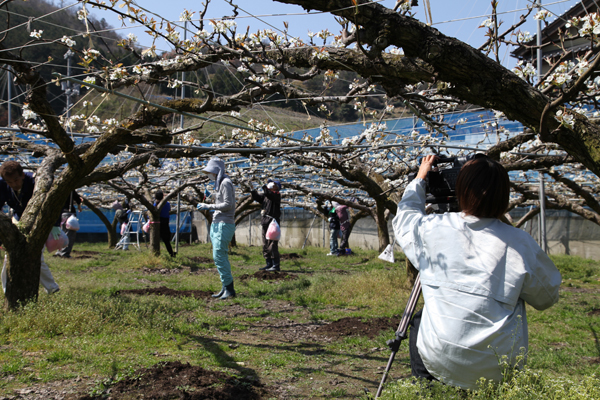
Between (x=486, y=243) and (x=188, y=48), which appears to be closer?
(x=486, y=243)

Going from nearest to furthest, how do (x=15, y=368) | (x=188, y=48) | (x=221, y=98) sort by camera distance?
(x=15, y=368) < (x=188, y=48) < (x=221, y=98)

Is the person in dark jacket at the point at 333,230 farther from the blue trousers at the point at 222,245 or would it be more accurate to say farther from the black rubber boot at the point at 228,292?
the blue trousers at the point at 222,245

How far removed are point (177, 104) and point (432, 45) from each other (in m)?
2.91

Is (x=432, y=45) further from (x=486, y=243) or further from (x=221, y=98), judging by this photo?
(x=221, y=98)

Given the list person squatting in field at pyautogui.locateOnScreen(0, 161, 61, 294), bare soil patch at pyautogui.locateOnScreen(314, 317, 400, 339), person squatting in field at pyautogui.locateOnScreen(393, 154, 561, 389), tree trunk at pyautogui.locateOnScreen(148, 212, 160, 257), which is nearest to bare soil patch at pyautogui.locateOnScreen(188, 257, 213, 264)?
→ tree trunk at pyautogui.locateOnScreen(148, 212, 160, 257)

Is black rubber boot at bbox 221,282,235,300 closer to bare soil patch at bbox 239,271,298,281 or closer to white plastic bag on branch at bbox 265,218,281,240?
bare soil patch at bbox 239,271,298,281

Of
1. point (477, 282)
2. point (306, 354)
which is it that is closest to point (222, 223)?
point (306, 354)

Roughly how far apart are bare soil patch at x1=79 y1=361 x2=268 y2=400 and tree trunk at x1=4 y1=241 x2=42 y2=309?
2.48 metres

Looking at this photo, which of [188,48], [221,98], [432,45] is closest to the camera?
[432,45]

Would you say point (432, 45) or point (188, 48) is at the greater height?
point (188, 48)

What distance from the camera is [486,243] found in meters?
1.92

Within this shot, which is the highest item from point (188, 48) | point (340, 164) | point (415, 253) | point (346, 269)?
point (188, 48)

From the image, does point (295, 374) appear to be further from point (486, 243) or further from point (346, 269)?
point (346, 269)

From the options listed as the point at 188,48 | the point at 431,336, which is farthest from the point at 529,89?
the point at 188,48
